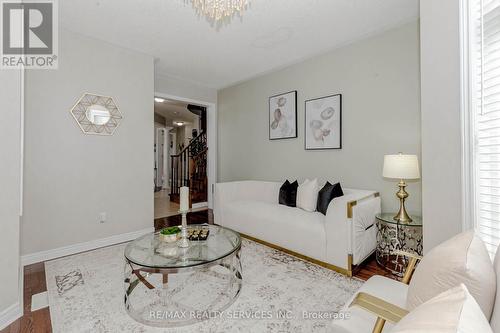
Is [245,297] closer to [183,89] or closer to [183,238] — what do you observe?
[183,238]

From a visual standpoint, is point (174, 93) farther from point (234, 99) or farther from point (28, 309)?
Answer: point (28, 309)

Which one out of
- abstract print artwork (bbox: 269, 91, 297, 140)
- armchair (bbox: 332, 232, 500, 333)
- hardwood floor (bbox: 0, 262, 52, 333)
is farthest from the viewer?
abstract print artwork (bbox: 269, 91, 297, 140)

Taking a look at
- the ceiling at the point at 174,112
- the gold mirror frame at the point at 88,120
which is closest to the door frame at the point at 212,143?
the ceiling at the point at 174,112

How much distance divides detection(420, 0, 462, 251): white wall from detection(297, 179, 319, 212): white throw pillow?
4.56ft

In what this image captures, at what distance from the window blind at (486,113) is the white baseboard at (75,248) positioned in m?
3.63

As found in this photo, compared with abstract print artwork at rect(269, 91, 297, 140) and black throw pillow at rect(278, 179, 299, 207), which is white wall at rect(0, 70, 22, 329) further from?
abstract print artwork at rect(269, 91, 297, 140)

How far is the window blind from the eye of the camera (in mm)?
1170

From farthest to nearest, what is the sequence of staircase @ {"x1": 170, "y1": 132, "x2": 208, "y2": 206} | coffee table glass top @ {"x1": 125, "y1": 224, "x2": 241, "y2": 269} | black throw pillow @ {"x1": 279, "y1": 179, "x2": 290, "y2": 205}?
staircase @ {"x1": 170, "y1": 132, "x2": 208, "y2": 206} → black throw pillow @ {"x1": 279, "y1": 179, "x2": 290, "y2": 205} → coffee table glass top @ {"x1": 125, "y1": 224, "x2": 241, "y2": 269}

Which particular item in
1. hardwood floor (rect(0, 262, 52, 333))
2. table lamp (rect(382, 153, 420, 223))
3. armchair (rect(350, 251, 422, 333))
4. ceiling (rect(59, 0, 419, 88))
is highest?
ceiling (rect(59, 0, 419, 88))

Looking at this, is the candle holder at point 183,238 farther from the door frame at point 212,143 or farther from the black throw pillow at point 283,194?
the door frame at point 212,143

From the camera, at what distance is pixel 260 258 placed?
2576mm

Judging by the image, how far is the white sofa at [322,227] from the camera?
221 cm

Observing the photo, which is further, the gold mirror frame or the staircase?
the staircase

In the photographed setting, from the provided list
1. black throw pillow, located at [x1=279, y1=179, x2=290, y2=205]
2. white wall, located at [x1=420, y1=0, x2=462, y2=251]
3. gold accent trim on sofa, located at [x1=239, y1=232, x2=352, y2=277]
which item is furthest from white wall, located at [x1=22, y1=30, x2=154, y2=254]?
white wall, located at [x1=420, y1=0, x2=462, y2=251]
